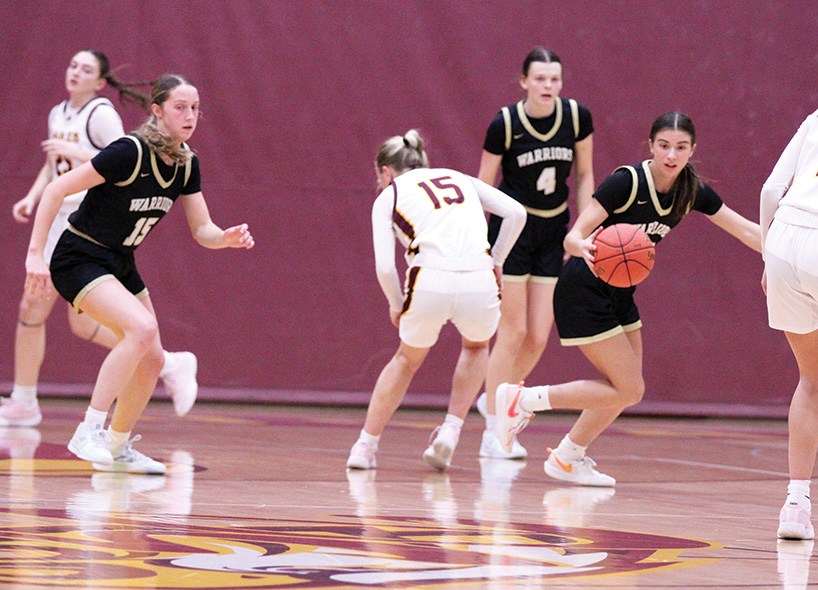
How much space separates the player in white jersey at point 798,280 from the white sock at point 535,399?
57.7 inches

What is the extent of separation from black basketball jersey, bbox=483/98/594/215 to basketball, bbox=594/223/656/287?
1581 mm

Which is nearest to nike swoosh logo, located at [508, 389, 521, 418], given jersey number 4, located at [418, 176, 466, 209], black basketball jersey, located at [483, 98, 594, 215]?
jersey number 4, located at [418, 176, 466, 209]

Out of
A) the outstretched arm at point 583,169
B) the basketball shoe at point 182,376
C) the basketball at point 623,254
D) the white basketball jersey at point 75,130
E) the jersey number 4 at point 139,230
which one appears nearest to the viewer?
the basketball at point 623,254

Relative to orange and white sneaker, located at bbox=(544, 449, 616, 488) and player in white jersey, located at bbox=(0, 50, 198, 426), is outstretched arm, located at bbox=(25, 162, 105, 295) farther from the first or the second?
orange and white sneaker, located at bbox=(544, 449, 616, 488)

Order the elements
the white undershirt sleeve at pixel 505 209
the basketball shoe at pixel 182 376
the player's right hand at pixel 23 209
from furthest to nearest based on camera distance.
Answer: the player's right hand at pixel 23 209 < the basketball shoe at pixel 182 376 < the white undershirt sleeve at pixel 505 209

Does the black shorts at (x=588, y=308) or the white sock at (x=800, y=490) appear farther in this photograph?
the black shorts at (x=588, y=308)

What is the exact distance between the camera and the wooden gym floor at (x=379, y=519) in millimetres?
2900

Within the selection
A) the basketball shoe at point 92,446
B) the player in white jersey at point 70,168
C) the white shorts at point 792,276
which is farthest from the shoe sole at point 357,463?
the white shorts at point 792,276

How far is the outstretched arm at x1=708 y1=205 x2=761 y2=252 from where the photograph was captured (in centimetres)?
497

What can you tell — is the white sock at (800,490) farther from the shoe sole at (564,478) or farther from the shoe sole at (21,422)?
the shoe sole at (21,422)

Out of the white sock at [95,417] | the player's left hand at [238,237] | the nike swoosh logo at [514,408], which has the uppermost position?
the player's left hand at [238,237]

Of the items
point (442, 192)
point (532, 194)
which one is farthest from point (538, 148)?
point (442, 192)

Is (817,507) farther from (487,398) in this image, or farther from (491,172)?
(491,172)

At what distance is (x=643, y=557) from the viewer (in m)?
3.27
